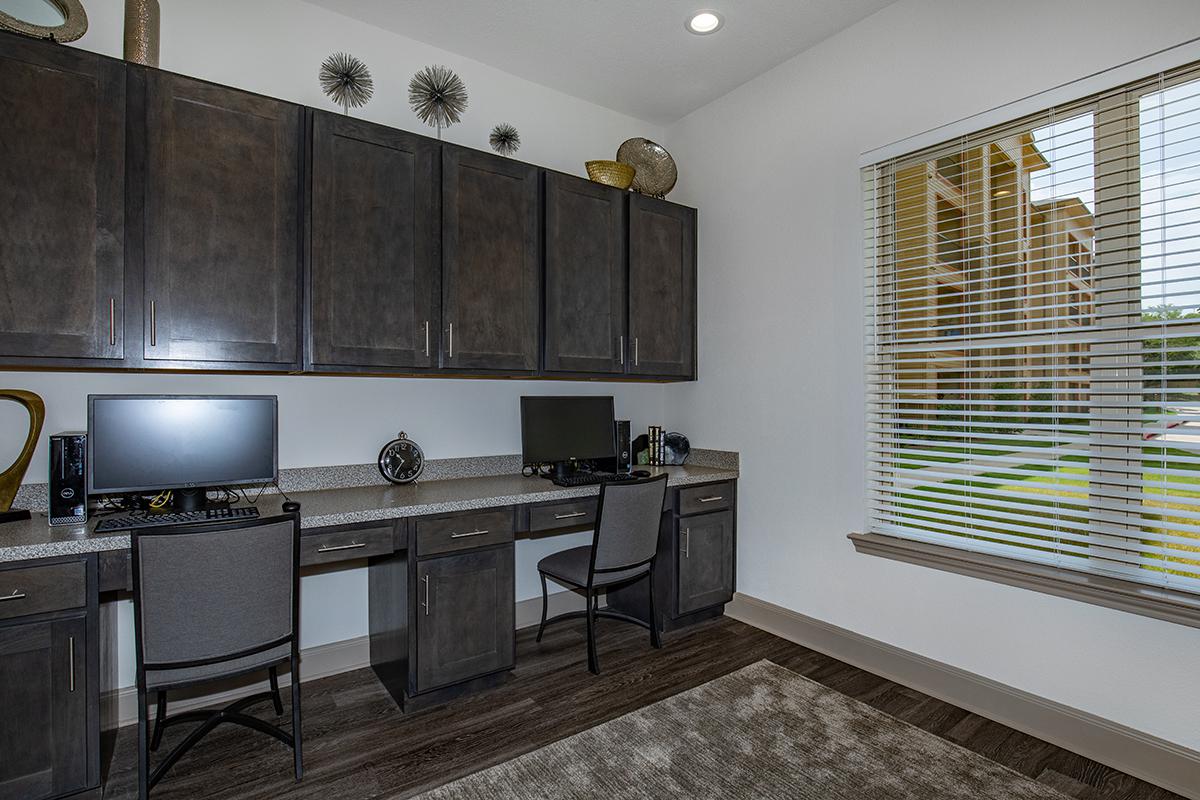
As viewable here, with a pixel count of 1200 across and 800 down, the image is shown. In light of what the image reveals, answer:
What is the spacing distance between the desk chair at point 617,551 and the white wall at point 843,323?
83cm

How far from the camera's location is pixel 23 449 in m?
2.24

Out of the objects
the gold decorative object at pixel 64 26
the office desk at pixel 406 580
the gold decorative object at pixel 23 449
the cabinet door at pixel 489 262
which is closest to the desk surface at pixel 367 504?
the office desk at pixel 406 580

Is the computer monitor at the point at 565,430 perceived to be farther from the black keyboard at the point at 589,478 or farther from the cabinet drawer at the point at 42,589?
the cabinet drawer at the point at 42,589

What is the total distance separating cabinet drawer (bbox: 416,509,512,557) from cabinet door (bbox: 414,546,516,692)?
0.14 feet

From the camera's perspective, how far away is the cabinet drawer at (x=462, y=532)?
2539 millimetres

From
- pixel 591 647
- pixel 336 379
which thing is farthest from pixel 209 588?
pixel 591 647

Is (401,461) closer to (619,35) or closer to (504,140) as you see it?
(504,140)

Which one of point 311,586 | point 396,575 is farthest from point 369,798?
point 311,586

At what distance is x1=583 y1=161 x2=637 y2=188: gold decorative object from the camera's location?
354cm

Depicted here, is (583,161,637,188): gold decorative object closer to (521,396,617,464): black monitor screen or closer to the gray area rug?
(521,396,617,464): black monitor screen

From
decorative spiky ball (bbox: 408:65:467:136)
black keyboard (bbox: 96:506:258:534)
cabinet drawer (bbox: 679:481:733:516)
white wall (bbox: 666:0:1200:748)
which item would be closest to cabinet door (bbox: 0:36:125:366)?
black keyboard (bbox: 96:506:258:534)

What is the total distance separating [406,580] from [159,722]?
1.00 metres

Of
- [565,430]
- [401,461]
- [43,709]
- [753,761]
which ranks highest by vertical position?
[565,430]

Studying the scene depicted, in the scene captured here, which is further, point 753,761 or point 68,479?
point 753,761
